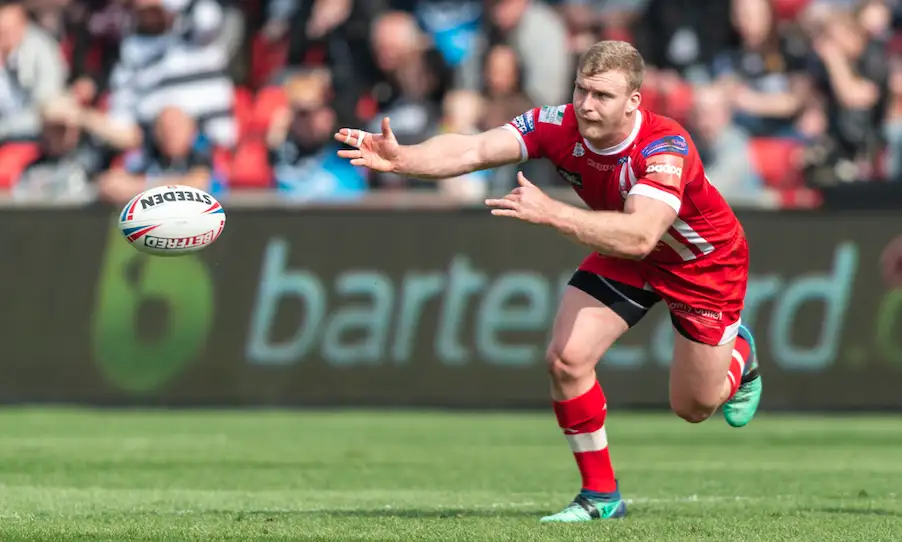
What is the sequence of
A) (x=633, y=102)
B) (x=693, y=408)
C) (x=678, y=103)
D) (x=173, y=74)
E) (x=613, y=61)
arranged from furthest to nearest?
(x=173, y=74) < (x=678, y=103) < (x=693, y=408) < (x=633, y=102) < (x=613, y=61)

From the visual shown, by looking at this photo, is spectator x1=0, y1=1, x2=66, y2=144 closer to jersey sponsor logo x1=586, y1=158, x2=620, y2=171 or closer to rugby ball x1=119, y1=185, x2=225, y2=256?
rugby ball x1=119, y1=185, x2=225, y2=256

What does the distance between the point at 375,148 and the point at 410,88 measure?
9401mm

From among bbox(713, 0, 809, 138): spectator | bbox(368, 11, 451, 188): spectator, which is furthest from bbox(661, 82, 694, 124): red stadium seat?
bbox(368, 11, 451, 188): spectator

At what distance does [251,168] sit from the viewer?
17.5 metres

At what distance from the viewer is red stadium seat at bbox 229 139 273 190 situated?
17359 millimetres

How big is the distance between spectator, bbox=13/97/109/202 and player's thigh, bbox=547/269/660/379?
913 cm

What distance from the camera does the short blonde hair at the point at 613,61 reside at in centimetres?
802

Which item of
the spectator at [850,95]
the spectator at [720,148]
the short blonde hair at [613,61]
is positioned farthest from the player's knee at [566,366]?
the spectator at [850,95]

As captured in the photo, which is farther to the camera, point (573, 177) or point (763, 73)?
point (763, 73)

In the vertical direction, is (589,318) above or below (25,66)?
above

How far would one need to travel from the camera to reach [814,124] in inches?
674

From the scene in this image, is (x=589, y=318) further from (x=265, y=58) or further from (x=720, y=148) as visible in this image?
(x=265, y=58)

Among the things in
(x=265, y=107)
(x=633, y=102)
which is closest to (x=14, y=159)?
(x=265, y=107)

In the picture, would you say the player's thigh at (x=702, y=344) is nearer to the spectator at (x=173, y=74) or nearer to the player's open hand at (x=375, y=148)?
the player's open hand at (x=375, y=148)
